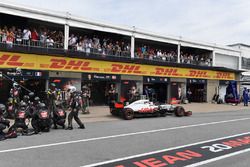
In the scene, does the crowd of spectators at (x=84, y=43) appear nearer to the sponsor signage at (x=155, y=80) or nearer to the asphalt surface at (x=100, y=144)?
the sponsor signage at (x=155, y=80)

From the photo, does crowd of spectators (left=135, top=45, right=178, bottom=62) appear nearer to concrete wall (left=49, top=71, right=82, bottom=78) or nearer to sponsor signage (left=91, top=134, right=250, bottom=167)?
concrete wall (left=49, top=71, right=82, bottom=78)

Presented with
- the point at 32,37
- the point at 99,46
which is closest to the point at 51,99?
the point at 32,37

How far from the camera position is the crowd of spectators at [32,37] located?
16.9 meters

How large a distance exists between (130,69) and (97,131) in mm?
12490

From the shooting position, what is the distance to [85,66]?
20.5 metres

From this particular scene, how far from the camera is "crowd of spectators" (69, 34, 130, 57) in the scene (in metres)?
20.7

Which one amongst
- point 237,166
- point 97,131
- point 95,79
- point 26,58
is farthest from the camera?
point 95,79

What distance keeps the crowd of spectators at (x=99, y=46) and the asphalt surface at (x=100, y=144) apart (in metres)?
9.79

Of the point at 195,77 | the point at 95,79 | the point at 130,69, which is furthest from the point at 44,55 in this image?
the point at 195,77

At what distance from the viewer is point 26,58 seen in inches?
687

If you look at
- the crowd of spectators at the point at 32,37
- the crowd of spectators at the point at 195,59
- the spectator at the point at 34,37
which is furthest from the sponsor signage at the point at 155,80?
the spectator at the point at 34,37

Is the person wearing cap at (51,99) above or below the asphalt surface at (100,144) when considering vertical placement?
above

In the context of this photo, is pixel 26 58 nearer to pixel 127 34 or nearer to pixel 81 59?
pixel 81 59

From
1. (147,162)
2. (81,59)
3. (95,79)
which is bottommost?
(147,162)
